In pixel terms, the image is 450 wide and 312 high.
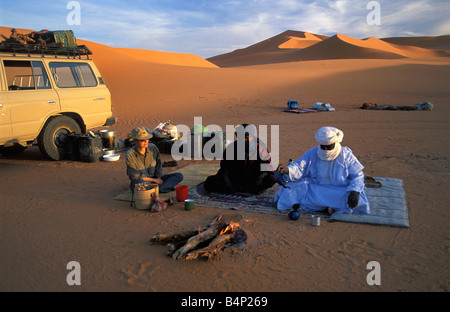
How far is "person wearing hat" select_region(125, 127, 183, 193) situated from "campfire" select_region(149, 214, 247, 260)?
164 centimetres

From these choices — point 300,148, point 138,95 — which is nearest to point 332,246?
point 300,148

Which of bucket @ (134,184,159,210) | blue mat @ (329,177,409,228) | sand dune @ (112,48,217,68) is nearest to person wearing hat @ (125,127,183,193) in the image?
bucket @ (134,184,159,210)

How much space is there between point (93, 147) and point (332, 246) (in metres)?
6.10

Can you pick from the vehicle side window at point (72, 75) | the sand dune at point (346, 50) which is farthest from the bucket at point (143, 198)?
the sand dune at point (346, 50)

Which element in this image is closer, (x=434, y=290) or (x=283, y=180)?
(x=434, y=290)

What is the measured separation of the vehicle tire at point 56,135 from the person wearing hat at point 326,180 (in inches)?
216

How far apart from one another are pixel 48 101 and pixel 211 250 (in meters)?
5.78

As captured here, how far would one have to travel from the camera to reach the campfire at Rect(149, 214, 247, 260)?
12.2 feet

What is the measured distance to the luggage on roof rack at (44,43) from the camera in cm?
737

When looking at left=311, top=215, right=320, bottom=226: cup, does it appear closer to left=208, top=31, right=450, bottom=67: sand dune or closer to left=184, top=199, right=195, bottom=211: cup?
left=184, top=199, right=195, bottom=211: cup

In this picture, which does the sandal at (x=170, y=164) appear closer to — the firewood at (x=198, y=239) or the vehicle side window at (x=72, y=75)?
the vehicle side window at (x=72, y=75)

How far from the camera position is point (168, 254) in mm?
3811

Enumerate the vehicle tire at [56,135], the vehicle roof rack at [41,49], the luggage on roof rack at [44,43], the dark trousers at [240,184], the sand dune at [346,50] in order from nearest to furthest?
the dark trousers at [240,184]
the vehicle roof rack at [41,49]
the luggage on roof rack at [44,43]
the vehicle tire at [56,135]
the sand dune at [346,50]
